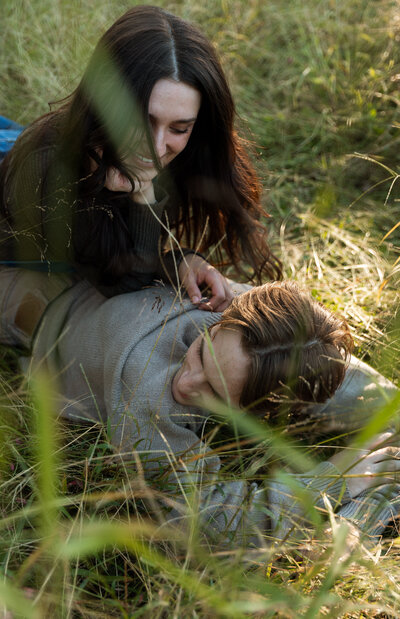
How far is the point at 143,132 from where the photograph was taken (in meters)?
1.77

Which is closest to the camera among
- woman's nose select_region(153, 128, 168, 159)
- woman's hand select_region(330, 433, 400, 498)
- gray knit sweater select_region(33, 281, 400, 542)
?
gray knit sweater select_region(33, 281, 400, 542)

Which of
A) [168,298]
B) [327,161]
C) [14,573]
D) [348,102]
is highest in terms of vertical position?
[348,102]

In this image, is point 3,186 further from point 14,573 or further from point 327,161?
point 327,161

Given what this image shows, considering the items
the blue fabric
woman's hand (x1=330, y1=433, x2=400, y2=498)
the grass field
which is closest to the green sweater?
the blue fabric

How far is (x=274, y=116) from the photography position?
346 cm

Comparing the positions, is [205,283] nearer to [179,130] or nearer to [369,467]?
[179,130]

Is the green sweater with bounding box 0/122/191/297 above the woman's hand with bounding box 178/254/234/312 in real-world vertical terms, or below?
above

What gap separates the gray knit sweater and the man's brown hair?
16cm

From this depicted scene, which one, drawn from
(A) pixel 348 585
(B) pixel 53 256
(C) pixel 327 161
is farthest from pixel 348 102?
(A) pixel 348 585

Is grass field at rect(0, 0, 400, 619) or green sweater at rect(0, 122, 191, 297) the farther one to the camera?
green sweater at rect(0, 122, 191, 297)

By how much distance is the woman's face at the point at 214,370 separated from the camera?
62.3 inches

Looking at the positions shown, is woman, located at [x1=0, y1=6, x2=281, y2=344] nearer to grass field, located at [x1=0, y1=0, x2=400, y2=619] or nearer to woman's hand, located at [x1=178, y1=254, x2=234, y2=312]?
woman's hand, located at [x1=178, y1=254, x2=234, y2=312]

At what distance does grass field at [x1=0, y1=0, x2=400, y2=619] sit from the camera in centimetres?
128

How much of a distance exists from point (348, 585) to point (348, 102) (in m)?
2.72
